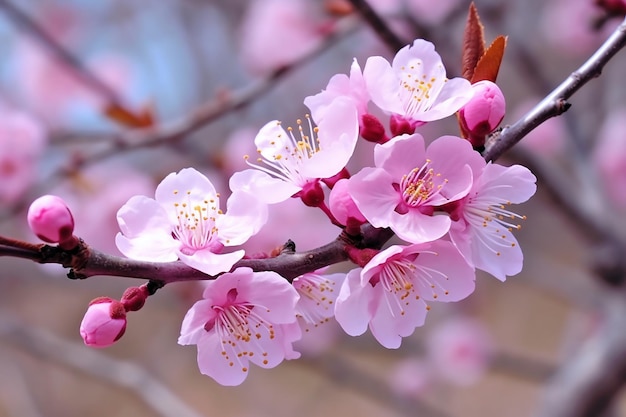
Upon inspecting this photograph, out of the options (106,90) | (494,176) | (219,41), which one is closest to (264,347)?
(494,176)

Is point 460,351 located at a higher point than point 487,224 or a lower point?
lower

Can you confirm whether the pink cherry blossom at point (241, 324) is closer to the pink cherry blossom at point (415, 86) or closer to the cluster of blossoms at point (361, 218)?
the cluster of blossoms at point (361, 218)

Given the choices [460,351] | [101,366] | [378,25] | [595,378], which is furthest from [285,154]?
[460,351]

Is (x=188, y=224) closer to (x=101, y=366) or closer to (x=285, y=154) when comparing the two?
(x=285, y=154)

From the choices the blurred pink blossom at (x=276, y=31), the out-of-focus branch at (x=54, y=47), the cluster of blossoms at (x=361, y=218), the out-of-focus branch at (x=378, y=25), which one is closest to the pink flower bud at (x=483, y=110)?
the cluster of blossoms at (x=361, y=218)

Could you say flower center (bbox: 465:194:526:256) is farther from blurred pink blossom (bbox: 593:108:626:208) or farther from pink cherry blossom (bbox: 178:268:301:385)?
blurred pink blossom (bbox: 593:108:626:208)
